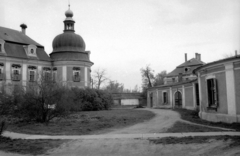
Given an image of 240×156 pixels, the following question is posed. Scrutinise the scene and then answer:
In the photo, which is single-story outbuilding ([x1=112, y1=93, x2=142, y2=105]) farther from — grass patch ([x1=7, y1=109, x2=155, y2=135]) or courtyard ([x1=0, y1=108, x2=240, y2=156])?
courtyard ([x1=0, y1=108, x2=240, y2=156])

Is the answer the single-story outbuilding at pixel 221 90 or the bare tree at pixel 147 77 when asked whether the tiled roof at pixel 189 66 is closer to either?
the bare tree at pixel 147 77

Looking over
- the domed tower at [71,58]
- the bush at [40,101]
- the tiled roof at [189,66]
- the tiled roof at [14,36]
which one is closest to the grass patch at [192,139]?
the bush at [40,101]

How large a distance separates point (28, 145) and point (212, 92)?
12.7m

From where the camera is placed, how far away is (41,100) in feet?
59.8

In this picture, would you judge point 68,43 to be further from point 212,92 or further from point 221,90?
point 221,90

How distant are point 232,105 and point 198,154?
7.40 metres

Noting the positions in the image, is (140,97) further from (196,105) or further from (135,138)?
(135,138)

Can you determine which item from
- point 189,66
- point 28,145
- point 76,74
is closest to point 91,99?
point 76,74

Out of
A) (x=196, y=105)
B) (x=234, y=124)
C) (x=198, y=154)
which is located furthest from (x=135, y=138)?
(x=196, y=105)

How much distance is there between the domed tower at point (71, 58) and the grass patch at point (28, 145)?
28793mm

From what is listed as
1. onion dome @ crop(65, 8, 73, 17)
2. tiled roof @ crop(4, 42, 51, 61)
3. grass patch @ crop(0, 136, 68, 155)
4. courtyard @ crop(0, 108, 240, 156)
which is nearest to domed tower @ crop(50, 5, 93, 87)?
onion dome @ crop(65, 8, 73, 17)

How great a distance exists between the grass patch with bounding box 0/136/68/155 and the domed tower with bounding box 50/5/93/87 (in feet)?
94.5

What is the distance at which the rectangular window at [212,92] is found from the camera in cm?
1605

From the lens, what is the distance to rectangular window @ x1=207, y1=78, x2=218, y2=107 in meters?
16.0
